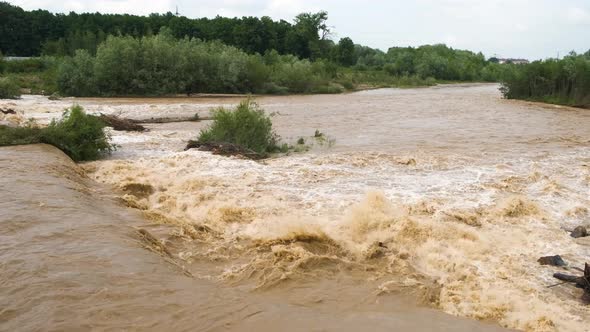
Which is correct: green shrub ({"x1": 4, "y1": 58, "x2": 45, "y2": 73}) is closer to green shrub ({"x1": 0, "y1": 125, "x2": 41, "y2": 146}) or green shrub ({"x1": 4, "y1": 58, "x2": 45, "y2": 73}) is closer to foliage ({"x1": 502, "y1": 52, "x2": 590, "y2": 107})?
green shrub ({"x1": 0, "y1": 125, "x2": 41, "y2": 146})

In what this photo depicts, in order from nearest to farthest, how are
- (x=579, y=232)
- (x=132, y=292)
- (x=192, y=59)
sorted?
(x=132, y=292) < (x=579, y=232) < (x=192, y=59)

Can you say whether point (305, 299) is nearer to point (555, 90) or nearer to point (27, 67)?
point (555, 90)

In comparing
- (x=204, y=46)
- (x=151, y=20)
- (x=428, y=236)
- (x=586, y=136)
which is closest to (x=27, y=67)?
(x=204, y=46)

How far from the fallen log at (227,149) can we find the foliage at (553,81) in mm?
24315

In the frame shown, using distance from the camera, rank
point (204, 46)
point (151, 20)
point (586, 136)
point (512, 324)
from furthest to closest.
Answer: point (151, 20) → point (204, 46) → point (586, 136) → point (512, 324)

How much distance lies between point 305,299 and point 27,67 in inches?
1844

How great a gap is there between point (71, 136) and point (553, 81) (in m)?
30.1

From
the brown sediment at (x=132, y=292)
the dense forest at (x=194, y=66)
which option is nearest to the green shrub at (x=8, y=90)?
the dense forest at (x=194, y=66)

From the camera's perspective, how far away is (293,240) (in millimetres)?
7332

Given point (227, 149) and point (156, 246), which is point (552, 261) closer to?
point (156, 246)

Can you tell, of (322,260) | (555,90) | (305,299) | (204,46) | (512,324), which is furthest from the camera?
(204,46)

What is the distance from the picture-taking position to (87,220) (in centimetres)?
725

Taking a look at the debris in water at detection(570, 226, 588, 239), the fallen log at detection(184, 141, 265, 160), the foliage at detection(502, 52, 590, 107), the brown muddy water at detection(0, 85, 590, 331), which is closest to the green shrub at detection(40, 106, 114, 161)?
the brown muddy water at detection(0, 85, 590, 331)

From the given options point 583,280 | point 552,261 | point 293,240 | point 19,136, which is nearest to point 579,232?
point 552,261
